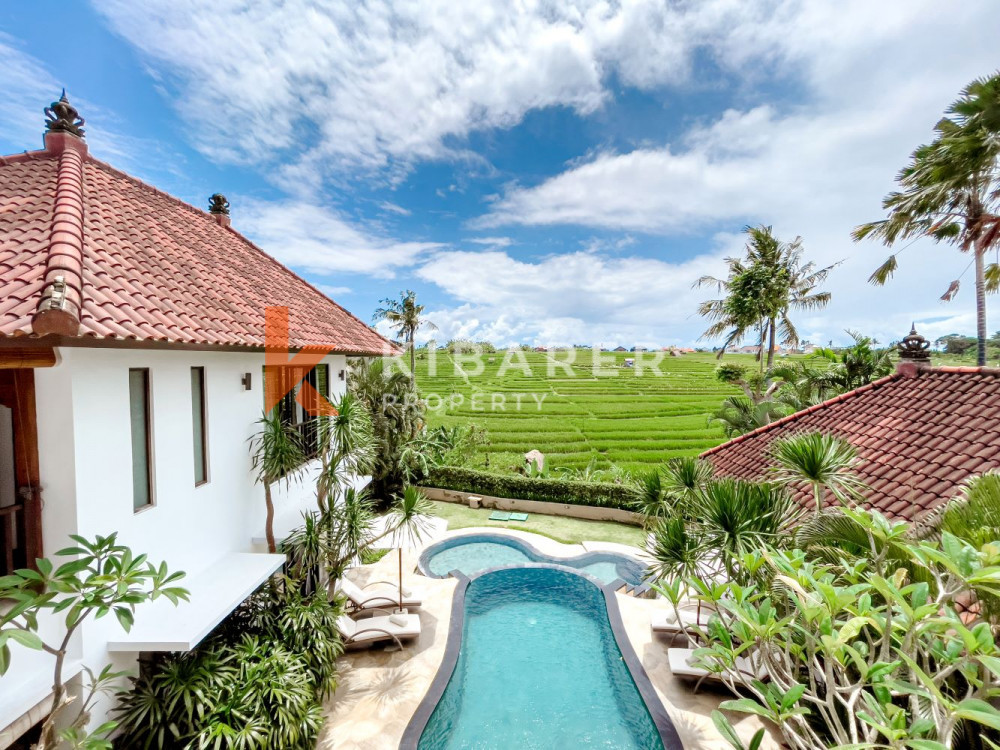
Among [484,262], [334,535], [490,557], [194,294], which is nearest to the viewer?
[194,294]

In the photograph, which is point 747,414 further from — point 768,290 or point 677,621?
point 677,621

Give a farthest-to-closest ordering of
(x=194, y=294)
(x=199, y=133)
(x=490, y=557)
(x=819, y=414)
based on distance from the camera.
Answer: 1. (x=490, y=557)
2. (x=819, y=414)
3. (x=199, y=133)
4. (x=194, y=294)

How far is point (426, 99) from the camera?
1200 centimetres

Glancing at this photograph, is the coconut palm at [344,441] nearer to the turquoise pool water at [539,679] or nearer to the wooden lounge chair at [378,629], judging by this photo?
the wooden lounge chair at [378,629]

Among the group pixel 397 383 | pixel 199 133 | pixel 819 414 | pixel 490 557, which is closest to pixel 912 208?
pixel 819 414

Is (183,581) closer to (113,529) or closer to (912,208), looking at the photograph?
(113,529)

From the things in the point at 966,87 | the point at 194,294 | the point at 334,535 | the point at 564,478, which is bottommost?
the point at 564,478

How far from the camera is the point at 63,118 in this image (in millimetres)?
6109

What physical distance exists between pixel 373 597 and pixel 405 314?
22.7 metres

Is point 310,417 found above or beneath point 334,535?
above

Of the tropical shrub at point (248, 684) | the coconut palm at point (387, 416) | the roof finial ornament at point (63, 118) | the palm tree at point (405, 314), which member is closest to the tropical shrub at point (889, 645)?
the tropical shrub at point (248, 684)

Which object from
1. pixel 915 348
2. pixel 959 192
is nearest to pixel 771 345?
A: pixel 959 192

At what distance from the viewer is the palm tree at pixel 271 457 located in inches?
268

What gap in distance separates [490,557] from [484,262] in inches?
991
